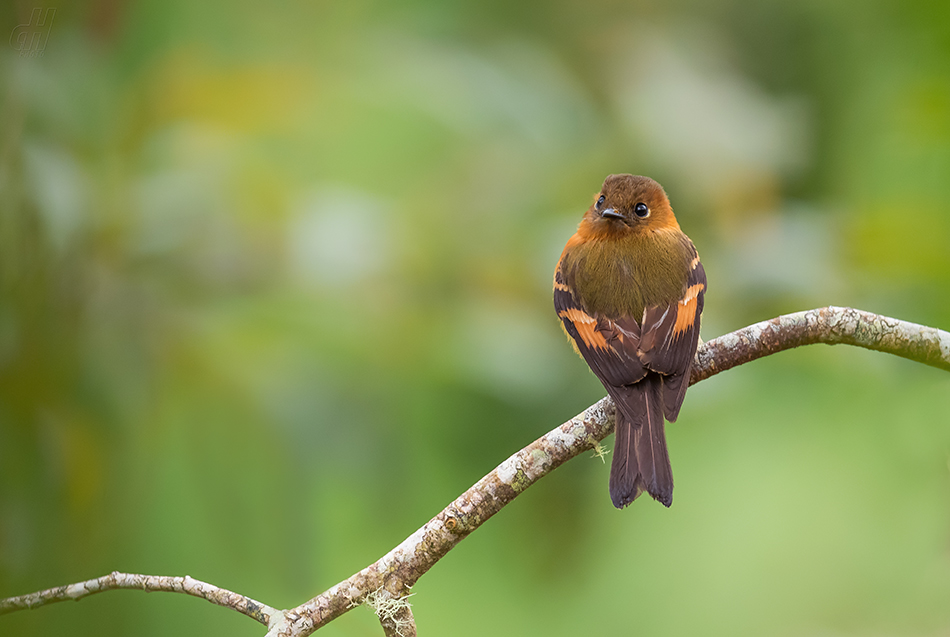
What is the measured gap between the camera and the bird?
1.14 m

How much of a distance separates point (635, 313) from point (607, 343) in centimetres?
8

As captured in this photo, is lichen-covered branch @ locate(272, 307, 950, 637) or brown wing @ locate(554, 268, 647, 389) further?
brown wing @ locate(554, 268, 647, 389)

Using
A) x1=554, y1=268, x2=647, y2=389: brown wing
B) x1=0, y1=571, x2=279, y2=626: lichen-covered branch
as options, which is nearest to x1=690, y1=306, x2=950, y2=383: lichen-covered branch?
x1=554, y1=268, x2=647, y2=389: brown wing

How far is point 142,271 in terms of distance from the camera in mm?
1705

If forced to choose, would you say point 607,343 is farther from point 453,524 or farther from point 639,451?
point 453,524

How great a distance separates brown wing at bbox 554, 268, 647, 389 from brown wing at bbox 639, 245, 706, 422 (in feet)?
0.06

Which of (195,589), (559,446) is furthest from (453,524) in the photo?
(195,589)

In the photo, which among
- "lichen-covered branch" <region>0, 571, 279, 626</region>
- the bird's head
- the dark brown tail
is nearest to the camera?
"lichen-covered branch" <region>0, 571, 279, 626</region>

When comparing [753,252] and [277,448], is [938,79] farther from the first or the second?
[277,448]

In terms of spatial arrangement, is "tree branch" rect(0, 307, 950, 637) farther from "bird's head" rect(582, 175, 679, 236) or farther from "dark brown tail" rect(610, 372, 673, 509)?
"bird's head" rect(582, 175, 679, 236)

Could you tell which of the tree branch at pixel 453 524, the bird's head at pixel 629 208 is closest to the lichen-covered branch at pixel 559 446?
the tree branch at pixel 453 524

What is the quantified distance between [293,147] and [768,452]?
155cm

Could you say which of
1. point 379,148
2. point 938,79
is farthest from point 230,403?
point 938,79

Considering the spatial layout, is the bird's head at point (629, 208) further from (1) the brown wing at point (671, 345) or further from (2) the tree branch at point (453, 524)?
(2) the tree branch at point (453, 524)
